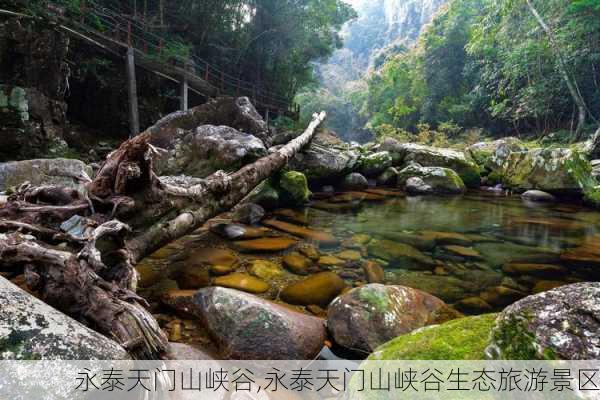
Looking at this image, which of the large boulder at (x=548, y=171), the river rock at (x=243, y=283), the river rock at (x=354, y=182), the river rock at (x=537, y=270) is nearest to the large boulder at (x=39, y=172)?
the river rock at (x=243, y=283)

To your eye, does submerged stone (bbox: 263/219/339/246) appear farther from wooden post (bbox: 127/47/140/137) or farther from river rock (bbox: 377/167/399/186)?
wooden post (bbox: 127/47/140/137)

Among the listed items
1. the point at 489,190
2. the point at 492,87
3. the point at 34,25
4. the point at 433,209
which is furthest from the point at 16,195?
the point at 492,87

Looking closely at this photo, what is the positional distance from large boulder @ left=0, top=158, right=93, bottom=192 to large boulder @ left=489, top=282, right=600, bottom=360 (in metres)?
4.65

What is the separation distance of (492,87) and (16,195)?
Answer: 2714 centimetres

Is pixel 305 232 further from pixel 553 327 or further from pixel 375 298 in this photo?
pixel 553 327

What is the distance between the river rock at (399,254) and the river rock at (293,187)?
7.57 feet

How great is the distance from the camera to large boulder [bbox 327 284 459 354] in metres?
2.20

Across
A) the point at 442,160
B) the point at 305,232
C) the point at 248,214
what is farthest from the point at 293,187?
the point at 442,160

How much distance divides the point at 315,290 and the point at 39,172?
3991 millimetres

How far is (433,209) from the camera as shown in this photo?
7645 millimetres

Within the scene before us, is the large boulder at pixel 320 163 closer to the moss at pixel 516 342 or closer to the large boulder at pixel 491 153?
the large boulder at pixel 491 153

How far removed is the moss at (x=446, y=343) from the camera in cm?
140

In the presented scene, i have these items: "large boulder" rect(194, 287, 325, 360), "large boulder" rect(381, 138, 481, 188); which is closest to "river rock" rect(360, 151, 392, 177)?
"large boulder" rect(381, 138, 481, 188)

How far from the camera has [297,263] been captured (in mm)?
3752
